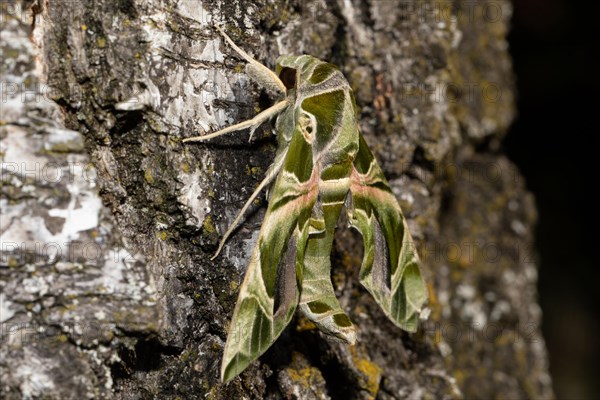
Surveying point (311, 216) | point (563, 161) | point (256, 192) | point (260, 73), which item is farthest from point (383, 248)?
point (563, 161)

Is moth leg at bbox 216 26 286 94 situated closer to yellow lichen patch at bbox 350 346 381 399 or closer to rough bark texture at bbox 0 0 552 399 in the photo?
rough bark texture at bbox 0 0 552 399

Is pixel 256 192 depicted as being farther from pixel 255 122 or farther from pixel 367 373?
pixel 367 373

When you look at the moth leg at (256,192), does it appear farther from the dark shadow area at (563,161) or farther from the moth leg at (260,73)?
the dark shadow area at (563,161)

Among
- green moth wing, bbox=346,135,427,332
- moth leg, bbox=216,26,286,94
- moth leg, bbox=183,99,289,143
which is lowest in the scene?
green moth wing, bbox=346,135,427,332

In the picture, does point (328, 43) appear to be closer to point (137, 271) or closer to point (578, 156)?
point (137, 271)

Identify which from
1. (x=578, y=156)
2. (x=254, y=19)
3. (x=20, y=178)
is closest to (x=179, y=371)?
(x=20, y=178)

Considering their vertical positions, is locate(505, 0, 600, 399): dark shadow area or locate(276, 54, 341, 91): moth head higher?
locate(276, 54, 341, 91): moth head

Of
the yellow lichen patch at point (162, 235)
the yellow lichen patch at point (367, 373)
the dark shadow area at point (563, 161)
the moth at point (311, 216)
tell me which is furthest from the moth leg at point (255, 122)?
the dark shadow area at point (563, 161)

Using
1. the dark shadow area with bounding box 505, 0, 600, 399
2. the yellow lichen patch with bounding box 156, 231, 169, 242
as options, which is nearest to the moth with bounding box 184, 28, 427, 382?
the yellow lichen patch with bounding box 156, 231, 169, 242
